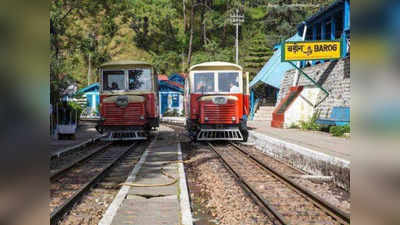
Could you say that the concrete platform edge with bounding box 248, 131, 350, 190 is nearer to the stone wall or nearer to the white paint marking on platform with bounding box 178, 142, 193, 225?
the white paint marking on platform with bounding box 178, 142, 193, 225

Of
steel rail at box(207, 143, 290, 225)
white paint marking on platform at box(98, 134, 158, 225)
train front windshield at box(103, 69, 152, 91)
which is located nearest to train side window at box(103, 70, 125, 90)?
train front windshield at box(103, 69, 152, 91)

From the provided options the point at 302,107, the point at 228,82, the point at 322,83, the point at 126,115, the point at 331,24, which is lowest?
the point at 126,115

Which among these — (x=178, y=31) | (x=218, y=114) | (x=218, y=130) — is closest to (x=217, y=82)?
(x=218, y=114)

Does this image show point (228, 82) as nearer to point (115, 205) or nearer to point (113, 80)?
point (113, 80)

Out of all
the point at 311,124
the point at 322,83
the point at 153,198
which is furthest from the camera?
the point at 322,83

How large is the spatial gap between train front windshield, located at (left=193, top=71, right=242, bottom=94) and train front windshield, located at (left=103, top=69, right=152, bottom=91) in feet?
6.98

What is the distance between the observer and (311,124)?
19.1m

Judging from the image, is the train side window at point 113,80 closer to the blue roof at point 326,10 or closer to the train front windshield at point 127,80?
the train front windshield at point 127,80

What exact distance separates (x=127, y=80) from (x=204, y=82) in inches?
128

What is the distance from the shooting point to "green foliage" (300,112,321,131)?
18.7m

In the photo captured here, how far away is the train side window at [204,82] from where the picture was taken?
16.0m

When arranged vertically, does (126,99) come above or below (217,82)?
below
